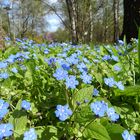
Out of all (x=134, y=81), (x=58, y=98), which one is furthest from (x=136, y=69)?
(x=58, y=98)

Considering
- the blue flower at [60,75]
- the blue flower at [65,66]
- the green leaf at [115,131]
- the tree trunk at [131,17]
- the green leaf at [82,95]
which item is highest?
the blue flower at [60,75]

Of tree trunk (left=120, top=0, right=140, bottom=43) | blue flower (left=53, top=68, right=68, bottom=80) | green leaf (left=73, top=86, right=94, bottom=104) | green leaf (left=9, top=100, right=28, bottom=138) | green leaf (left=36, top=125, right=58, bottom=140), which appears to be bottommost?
tree trunk (left=120, top=0, right=140, bottom=43)

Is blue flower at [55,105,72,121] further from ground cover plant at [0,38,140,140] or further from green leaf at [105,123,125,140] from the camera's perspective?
green leaf at [105,123,125,140]

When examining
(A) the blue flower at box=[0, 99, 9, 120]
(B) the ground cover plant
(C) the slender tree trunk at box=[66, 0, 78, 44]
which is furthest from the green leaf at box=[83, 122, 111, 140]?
(C) the slender tree trunk at box=[66, 0, 78, 44]

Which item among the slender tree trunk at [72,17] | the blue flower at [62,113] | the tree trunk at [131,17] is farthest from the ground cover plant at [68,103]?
the slender tree trunk at [72,17]

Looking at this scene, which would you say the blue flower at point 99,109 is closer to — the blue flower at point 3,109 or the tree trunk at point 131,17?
the blue flower at point 3,109

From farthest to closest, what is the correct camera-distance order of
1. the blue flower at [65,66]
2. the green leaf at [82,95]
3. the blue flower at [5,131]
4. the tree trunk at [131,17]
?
the tree trunk at [131,17] → the blue flower at [65,66] → the green leaf at [82,95] → the blue flower at [5,131]

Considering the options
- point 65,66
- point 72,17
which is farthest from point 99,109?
point 72,17

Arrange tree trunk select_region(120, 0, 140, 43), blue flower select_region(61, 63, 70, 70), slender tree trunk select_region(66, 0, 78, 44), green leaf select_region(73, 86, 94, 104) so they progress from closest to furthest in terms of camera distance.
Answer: green leaf select_region(73, 86, 94, 104) → blue flower select_region(61, 63, 70, 70) → tree trunk select_region(120, 0, 140, 43) → slender tree trunk select_region(66, 0, 78, 44)

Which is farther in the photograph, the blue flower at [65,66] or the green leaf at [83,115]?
the blue flower at [65,66]
